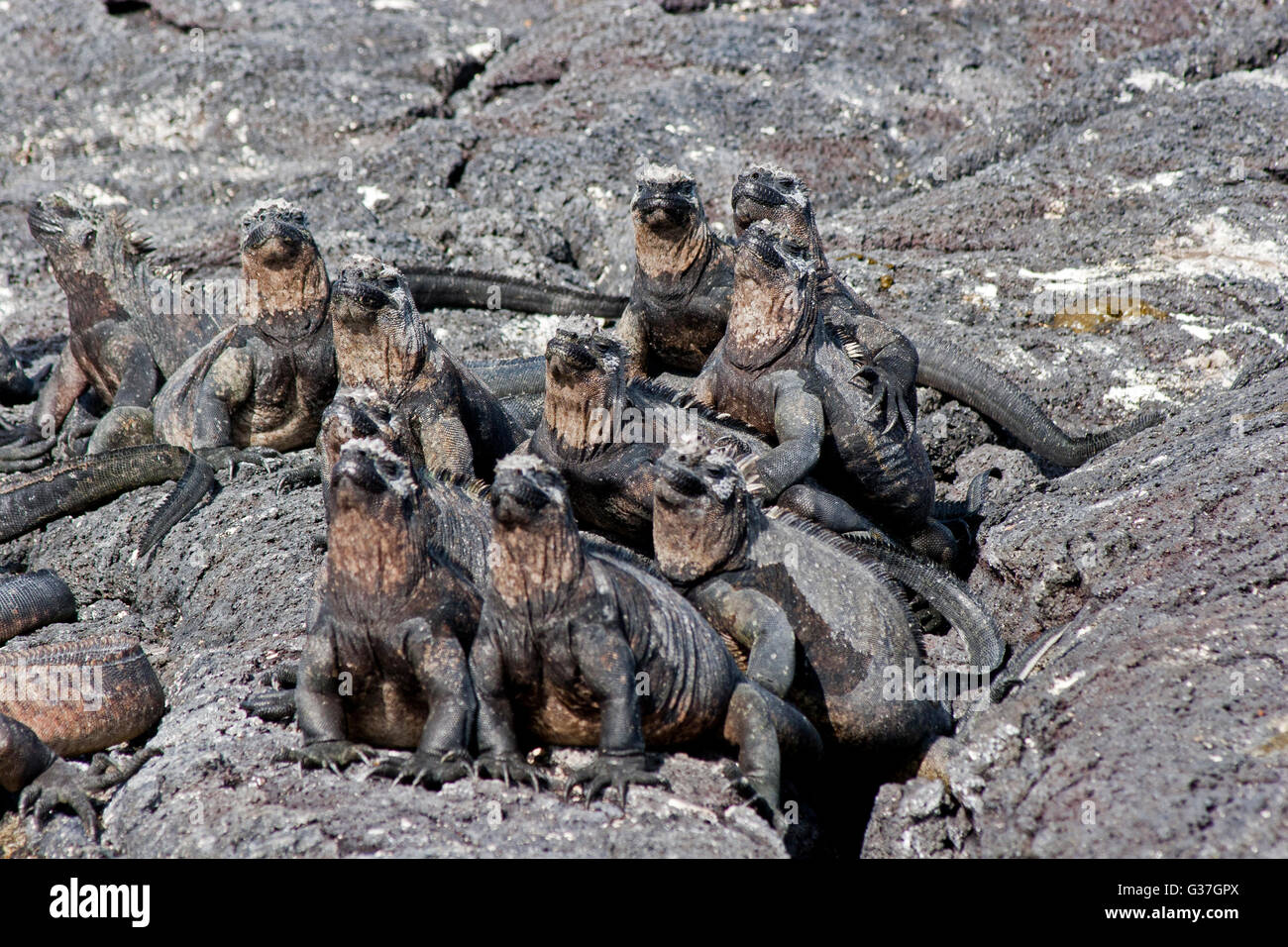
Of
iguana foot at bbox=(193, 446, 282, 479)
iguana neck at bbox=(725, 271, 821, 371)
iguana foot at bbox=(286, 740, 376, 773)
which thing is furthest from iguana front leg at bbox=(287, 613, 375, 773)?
iguana foot at bbox=(193, 446, 282, 479)

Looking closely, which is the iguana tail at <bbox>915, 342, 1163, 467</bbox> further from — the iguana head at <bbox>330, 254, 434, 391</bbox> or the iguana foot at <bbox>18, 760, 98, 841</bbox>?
the iguana foot at <bbox>18, 760, 98, 841</bbox>

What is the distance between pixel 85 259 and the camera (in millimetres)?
6723

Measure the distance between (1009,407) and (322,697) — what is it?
4141mm

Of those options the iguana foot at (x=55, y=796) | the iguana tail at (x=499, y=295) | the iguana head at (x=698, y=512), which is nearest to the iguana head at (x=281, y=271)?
the iguana tail at (x=499, y=295)

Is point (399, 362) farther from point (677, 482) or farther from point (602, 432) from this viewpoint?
point (677, 482)

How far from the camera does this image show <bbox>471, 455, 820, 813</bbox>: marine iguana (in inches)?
126

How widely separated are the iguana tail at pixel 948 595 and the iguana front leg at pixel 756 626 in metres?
0.76

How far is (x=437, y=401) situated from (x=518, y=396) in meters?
1.21

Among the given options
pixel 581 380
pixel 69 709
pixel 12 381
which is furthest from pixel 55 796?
pixel 12 381

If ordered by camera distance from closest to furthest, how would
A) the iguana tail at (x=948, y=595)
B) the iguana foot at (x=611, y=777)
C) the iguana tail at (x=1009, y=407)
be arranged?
the iguana foot at (x=611, y=777) → the iguana tail at (x=948, y=595) → the iguana tail at (x=1009, y=407)

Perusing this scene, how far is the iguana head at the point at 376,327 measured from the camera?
4.57 m

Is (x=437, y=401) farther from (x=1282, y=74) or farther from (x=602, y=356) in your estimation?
(x=1282, y=74)

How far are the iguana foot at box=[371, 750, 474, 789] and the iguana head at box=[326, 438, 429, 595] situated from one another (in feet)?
1.49

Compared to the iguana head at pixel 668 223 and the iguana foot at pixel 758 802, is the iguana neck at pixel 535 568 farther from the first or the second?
the iguana head at pixel 668 223
